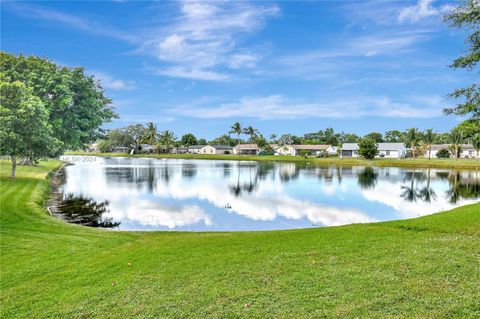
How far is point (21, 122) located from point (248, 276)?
25836 millimetres

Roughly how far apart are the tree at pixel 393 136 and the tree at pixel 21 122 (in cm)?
15839

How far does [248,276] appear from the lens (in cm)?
808

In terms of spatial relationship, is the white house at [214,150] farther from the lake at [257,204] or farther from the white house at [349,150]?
the lake at [257,204]

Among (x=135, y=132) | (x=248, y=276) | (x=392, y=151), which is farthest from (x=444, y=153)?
(x=135, y=132)

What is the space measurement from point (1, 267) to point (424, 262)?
10866 millimetres

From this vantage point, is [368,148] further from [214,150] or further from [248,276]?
[248,276]

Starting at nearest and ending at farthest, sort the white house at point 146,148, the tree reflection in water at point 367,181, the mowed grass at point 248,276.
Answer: the mowed grass at point 248,276, the tree reflection in water at point 367,181, the white house at point 146,148

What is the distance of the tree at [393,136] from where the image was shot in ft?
531

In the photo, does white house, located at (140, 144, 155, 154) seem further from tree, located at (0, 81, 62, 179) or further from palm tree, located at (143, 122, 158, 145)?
tree, located at (0, 81, 62, 179)

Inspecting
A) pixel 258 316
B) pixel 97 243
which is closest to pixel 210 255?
pixel 258 316

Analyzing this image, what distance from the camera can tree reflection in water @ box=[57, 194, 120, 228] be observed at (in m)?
19.6

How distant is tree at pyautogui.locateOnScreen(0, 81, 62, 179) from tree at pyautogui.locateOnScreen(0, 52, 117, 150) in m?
1.78

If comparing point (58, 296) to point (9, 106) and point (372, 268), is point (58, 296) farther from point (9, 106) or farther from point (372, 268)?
point (9, 106)

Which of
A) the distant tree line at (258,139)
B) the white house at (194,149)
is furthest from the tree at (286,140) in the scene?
the white house at (194,149)
